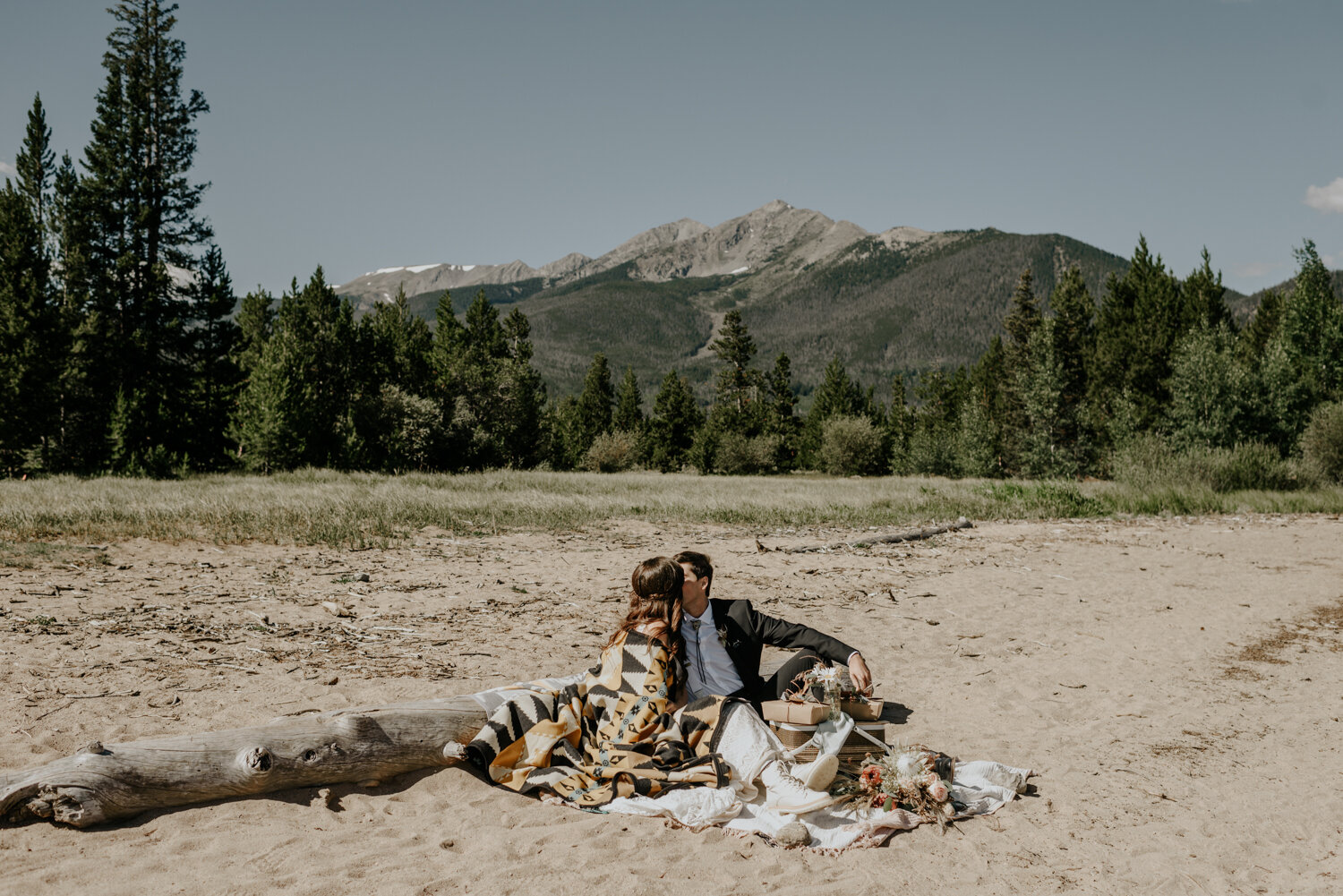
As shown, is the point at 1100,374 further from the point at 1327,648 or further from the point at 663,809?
the point at 663,809

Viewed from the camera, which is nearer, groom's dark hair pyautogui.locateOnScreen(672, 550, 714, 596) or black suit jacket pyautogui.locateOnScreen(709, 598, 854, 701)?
groom's dark hair pyautogui.locateOnScreen(672, 550, 714, 596)

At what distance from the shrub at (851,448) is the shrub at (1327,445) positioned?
34.4 m

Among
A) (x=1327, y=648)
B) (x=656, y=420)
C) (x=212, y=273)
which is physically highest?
(x=212, y=273)

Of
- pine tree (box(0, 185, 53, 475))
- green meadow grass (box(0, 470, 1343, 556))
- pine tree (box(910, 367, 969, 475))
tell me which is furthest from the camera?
pine tree (box(910, 367, 969, 475))

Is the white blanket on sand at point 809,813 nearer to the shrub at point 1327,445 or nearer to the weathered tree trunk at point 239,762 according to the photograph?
the weathered tree trunk at point 239,762

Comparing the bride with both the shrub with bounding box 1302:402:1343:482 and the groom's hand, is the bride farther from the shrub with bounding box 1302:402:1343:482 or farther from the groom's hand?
the shrub with bounding box 1302:402:1343:482

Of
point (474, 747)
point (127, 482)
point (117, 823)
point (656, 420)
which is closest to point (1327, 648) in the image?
point (474, 747)

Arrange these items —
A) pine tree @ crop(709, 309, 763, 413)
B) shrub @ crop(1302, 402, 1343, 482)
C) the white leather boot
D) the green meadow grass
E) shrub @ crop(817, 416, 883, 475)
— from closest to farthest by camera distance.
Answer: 1. the white leather boot
2. the green meadow grass
3. shrub @ crop(1302, 402, 1343, 482)
4. shrub @ crop(817, 416, 883, 475)
5. pine tree @ crop(709, 309, 763, 413)

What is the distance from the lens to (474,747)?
5117 mm

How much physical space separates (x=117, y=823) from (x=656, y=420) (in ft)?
Result: 225

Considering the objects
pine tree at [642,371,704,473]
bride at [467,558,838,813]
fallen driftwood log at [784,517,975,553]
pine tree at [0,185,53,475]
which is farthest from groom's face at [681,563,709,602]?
pine tree at [642,371,704,473]

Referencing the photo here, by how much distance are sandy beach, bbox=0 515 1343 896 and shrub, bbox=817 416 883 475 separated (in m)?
50.4

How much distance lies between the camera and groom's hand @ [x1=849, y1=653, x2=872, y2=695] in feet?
18.5

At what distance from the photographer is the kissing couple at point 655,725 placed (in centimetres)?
493
